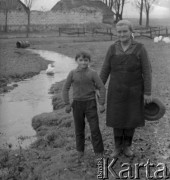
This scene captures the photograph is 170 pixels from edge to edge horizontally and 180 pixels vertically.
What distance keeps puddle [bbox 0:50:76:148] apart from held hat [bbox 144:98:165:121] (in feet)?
11.0

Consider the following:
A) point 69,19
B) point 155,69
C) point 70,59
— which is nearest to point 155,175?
point 155,69

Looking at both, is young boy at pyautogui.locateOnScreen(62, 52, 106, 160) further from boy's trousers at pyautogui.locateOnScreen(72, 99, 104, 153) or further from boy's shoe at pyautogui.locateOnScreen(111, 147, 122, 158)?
boy's shoe at pyautogui.locateOnScreen(111, 147, 122, 158)

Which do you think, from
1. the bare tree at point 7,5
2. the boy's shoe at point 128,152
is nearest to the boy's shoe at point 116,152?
the boy's shoe at point 128,152

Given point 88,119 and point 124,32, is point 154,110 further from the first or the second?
point 124,32

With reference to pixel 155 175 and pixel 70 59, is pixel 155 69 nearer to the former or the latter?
pixel 70 59

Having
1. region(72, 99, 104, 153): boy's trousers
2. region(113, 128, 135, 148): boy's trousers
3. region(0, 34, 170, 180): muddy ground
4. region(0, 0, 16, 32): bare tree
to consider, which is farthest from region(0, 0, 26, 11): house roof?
region(113, 128, 135, 148): boy's trousers

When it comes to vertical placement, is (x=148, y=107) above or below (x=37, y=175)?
above

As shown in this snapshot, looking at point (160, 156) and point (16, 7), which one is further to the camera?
point (16, 7)

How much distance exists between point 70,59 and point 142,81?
20.4 m

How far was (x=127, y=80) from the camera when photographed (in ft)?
20.7

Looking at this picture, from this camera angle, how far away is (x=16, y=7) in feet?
206

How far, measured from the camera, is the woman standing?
245 inches

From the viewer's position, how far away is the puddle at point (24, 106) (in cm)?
1005

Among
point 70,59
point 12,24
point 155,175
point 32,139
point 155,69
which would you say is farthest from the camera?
point 12,24
